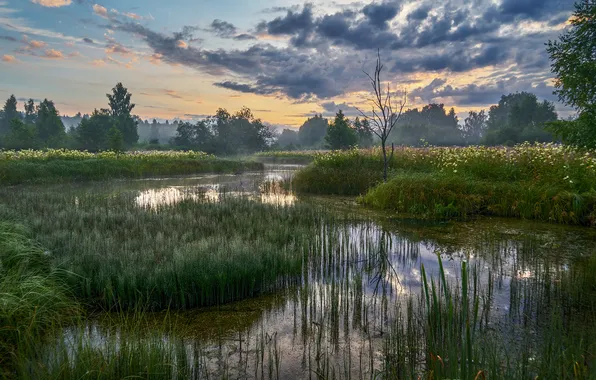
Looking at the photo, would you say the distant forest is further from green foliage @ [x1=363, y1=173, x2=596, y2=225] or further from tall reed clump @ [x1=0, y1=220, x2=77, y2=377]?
tall reed clump @ [x1=0, y1=220, x2=77, y2=377]

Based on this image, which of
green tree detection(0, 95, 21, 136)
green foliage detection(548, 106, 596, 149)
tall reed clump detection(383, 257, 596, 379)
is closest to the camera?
tall reed clump detection(383, 257, 596, 379)

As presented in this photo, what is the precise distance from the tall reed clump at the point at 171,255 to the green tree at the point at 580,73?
7.12 m

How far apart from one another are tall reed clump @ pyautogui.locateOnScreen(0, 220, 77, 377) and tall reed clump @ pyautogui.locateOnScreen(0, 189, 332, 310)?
1.05 feet

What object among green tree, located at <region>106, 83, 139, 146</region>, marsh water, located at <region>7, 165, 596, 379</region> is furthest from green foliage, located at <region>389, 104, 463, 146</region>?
marsh water, located at <region>7, 165, 596, 379</region>

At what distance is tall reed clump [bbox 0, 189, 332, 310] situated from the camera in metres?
4.92

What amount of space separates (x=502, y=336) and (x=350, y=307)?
1777 millimetres

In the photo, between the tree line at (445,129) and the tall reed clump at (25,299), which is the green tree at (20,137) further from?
the tall reed clump at (25,299)

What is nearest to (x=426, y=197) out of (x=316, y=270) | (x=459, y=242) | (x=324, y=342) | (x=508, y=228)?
(x=508, y=228)

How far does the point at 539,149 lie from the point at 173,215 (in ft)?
44.1

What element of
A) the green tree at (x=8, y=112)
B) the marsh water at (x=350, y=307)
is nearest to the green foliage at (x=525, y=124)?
the marsh water at (x=350, y=307)

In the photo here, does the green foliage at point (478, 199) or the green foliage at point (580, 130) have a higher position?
the green foliage at point (580, 130)

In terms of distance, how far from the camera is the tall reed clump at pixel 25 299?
3528mm

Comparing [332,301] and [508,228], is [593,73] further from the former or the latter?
[332,301]

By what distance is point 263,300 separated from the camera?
5.08 metres
